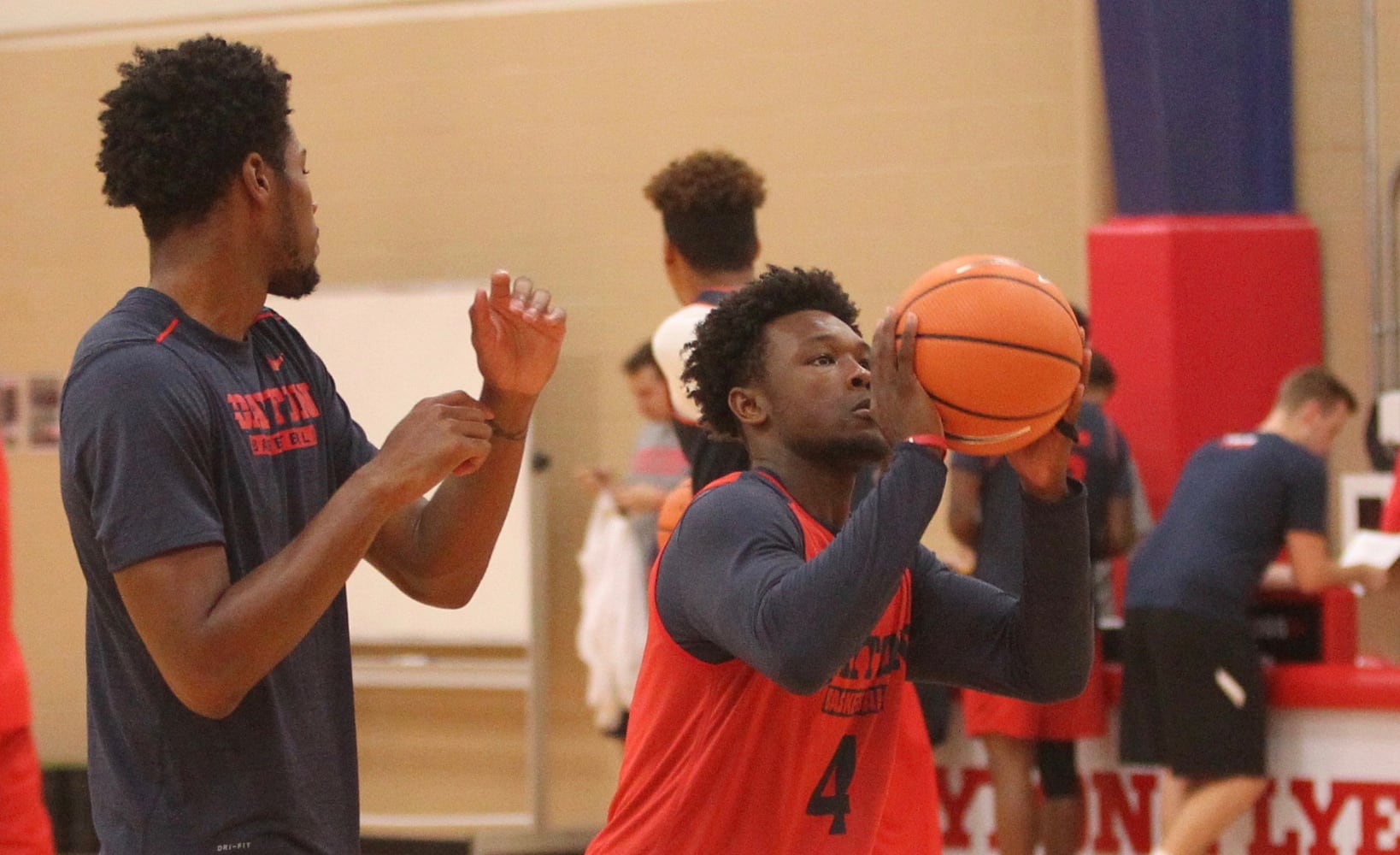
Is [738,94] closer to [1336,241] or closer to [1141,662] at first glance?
[1336,241]

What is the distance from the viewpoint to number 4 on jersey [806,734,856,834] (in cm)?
214

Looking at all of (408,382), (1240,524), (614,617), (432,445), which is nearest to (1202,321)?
(1240,524)

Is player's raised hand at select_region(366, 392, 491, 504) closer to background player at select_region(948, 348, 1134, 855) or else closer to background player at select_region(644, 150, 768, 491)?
background player at select_region(644, 150, 768, 491)

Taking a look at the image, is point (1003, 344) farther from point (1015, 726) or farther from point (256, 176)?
point (1015, 726)

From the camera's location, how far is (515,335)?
6.82ft

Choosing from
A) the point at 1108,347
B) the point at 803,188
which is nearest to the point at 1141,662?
the point at 1108,347

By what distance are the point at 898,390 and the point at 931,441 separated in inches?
3.4

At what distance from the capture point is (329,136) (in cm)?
702

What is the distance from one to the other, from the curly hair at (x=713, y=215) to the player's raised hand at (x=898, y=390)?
1.69 meters

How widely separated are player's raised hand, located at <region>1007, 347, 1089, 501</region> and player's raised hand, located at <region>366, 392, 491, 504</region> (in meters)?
0.73

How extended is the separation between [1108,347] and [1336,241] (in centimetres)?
95

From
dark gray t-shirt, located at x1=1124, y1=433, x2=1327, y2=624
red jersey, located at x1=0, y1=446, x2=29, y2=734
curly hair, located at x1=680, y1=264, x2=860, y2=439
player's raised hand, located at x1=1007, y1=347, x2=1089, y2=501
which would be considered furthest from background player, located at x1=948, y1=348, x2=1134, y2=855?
red jersey, located at x1=0, y1=446, x2=29, y2=734

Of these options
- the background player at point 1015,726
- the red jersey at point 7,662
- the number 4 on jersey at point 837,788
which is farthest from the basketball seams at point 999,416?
the background player at point 1015,726

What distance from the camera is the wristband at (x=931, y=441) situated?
6.37 ft
